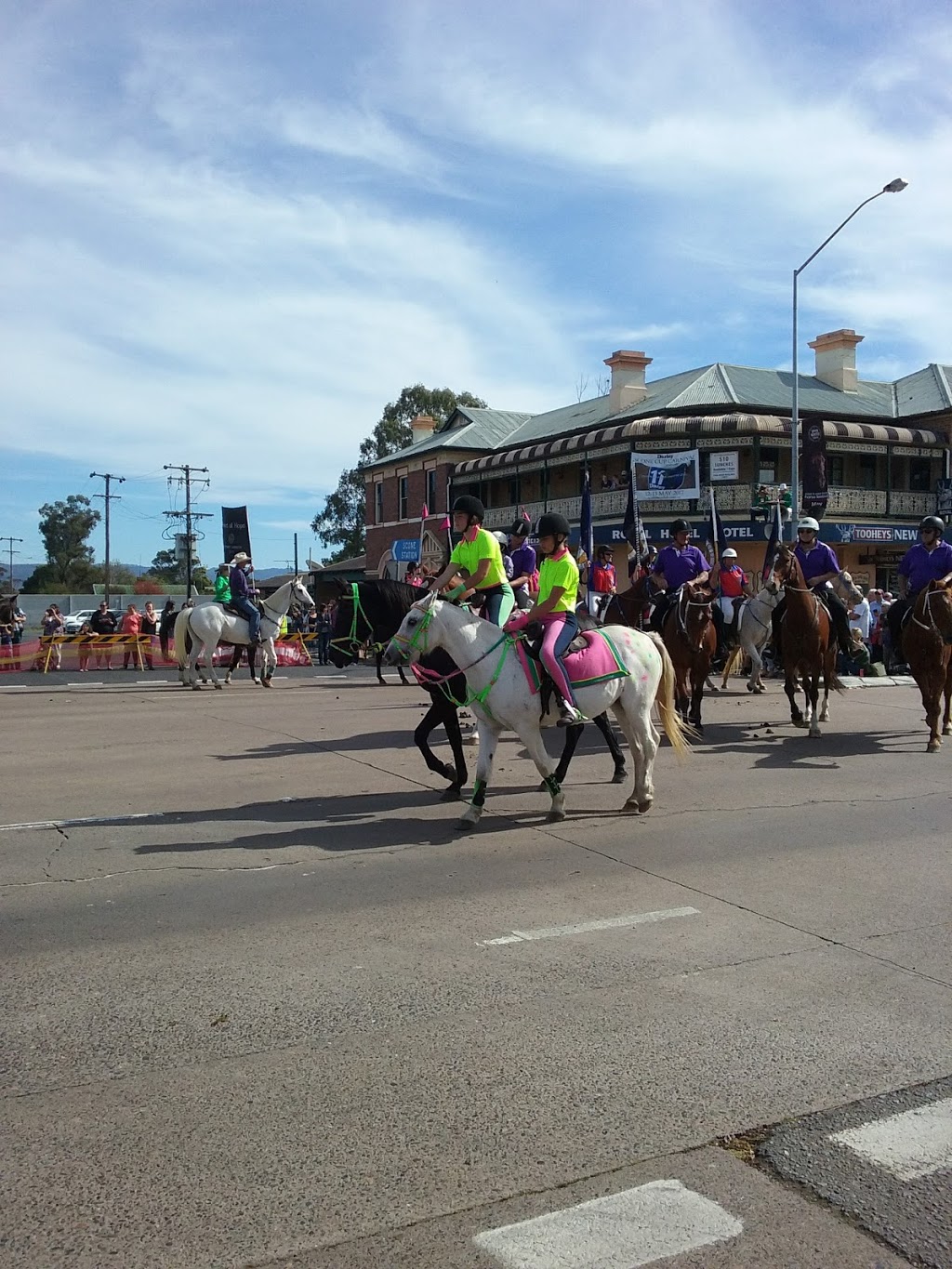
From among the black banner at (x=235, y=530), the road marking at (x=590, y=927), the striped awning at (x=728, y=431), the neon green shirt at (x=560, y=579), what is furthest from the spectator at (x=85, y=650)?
the road marking at (x=590, y=927)

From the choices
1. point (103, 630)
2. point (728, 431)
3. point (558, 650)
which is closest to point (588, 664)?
point (558, 650)

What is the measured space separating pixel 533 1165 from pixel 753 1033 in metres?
1.43

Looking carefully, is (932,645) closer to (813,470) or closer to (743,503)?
(813,470)

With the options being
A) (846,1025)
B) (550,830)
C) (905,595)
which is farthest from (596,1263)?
(905,595)

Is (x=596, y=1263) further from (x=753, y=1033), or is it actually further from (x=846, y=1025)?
(x=846, y=1025)

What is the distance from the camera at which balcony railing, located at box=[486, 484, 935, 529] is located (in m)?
43.3

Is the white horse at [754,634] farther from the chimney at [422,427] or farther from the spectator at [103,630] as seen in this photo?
the chimney at [422,427]

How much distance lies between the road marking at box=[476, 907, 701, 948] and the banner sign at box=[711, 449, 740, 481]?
122 feet

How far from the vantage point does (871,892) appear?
21.8 ft

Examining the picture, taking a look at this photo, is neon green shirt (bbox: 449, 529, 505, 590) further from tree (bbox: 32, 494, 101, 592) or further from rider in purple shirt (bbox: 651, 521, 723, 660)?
tree (bbox: 32, 494, 101, 592)

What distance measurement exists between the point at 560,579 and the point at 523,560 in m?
4.38

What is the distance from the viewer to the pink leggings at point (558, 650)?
27.3 feet

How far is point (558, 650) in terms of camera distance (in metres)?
8.35

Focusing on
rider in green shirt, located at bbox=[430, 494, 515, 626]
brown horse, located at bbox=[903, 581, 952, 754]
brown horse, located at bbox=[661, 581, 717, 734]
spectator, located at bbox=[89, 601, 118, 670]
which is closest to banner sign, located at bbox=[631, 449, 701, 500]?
spectator, located at bbox=[89, 601, 118, 670]
